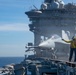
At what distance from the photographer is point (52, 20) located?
65688 mm

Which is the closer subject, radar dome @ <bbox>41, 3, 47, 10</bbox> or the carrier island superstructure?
the carrier island superstructure

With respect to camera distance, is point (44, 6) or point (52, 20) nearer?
point (52, 20)

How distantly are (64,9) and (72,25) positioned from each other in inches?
142

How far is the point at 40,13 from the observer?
66.1 metres

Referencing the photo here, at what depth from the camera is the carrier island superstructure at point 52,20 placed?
65.2 metres

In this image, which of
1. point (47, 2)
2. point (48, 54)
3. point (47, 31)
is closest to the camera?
point (48, 54)

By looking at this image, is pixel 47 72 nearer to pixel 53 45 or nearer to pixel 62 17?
pixel 53 45

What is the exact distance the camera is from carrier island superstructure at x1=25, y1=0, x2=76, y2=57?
65.2 meters

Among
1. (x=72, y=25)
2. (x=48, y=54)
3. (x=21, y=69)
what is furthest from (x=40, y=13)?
(x=21, y=69)

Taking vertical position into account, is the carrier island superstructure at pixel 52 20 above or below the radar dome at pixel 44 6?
below

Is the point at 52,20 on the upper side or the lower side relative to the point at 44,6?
lower

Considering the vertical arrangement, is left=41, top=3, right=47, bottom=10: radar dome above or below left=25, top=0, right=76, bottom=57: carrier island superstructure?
above

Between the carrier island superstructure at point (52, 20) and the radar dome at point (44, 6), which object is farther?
the radar dome at point (44, 6)

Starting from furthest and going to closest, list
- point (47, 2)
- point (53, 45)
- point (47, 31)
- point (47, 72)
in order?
point (47, 2) → point (47, 31) → point (53, 45) → point (47, 72)
